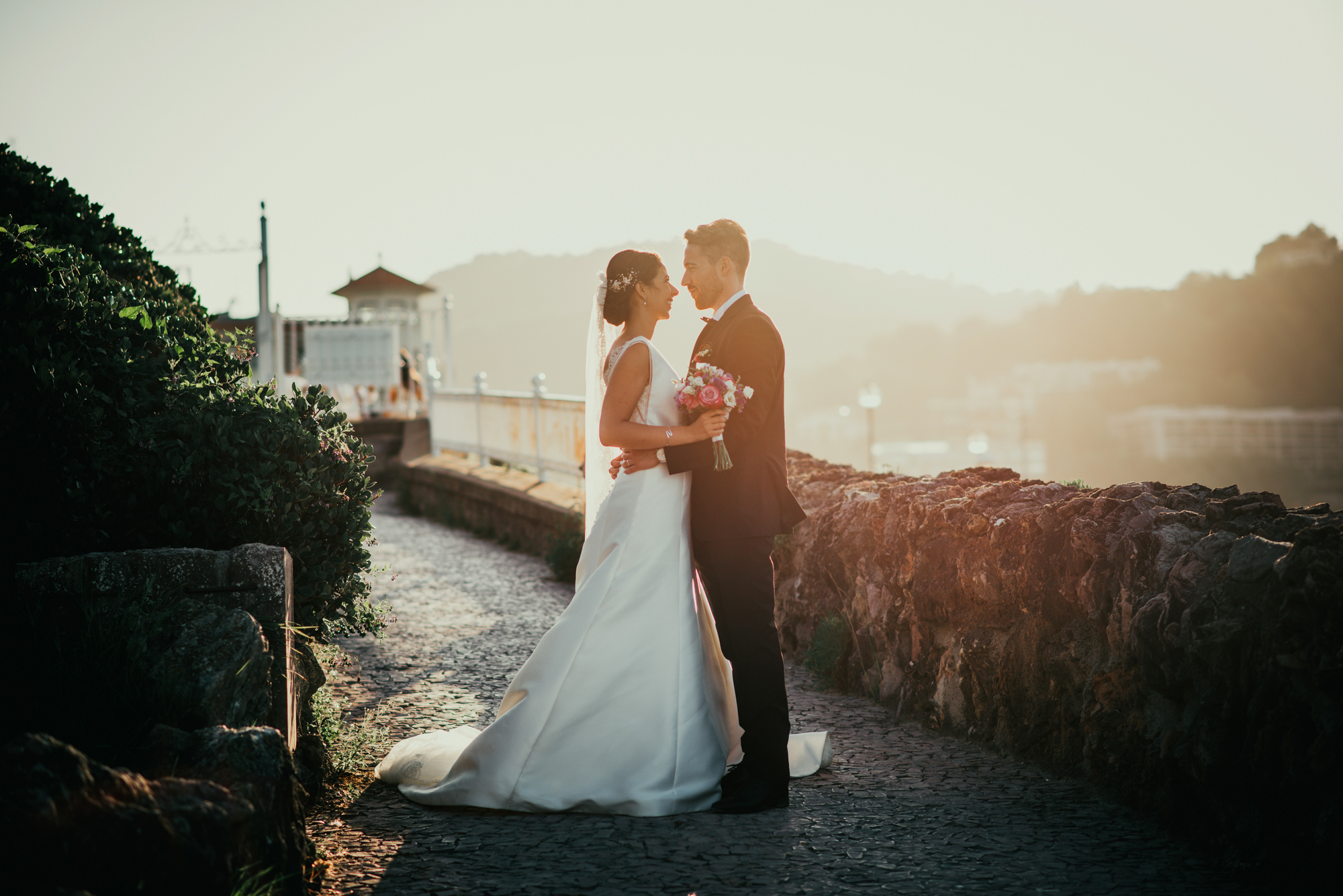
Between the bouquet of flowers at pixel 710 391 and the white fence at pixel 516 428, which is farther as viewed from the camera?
the white fence at pixel 516 428

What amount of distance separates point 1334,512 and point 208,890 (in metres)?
3.35

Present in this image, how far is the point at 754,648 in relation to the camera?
3980 millimetres

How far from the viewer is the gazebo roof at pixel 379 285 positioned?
2627 centimetres

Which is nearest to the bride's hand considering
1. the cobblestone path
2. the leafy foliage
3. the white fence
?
the cobblestone path

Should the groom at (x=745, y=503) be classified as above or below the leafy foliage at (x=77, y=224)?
below

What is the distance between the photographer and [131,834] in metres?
2.49

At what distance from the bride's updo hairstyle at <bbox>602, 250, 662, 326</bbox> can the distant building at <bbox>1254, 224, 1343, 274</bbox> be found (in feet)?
383

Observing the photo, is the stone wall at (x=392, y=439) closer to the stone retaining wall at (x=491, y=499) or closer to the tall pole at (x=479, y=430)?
the stone retaining wall at (x=491, y=499)

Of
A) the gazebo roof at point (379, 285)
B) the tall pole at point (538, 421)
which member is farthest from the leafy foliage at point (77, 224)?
the gazebo roof at point (379, 285)

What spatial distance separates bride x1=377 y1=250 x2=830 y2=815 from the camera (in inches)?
152

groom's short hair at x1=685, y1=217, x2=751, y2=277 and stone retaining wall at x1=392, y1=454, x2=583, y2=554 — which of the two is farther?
stone retaining wall at x1=392, y1=454, x2=583, y2=554

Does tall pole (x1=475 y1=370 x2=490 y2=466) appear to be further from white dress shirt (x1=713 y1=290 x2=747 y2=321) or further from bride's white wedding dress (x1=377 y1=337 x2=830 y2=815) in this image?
white dress shirt (x1=713 y1=290 x2=747 y2=321)

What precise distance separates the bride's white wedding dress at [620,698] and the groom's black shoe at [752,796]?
0.21ft

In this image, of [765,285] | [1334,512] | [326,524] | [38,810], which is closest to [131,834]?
[38,810]
